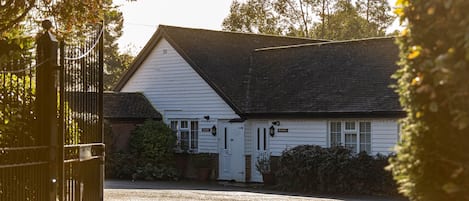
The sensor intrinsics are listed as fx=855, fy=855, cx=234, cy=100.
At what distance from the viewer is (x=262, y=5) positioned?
215ft

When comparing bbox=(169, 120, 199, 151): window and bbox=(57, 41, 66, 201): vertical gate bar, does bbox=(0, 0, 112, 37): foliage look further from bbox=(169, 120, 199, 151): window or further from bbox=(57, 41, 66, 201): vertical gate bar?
bbox=(169, 120, 199, 151): window

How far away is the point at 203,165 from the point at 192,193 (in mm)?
8034

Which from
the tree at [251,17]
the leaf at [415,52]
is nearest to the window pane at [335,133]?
the leaf at [415,52]

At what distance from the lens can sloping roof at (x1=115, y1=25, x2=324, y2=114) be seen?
32.9m

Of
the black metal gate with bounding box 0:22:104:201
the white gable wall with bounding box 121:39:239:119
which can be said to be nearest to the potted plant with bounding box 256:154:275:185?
the white gable wall with bounding box 121:39:239:119

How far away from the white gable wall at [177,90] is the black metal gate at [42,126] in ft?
69.3

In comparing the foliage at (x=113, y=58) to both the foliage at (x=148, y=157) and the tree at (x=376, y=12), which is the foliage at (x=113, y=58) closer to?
the tree at (x=376, y=12)

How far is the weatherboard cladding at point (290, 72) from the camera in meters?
28.9

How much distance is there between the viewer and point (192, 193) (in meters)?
24.8

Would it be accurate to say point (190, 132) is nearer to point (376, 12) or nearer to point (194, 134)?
point (194, 134)

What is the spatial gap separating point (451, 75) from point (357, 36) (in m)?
63.6

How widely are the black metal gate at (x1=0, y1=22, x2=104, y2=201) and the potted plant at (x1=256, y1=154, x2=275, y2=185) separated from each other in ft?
61.4

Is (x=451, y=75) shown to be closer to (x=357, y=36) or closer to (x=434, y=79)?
(x=434, y=79)

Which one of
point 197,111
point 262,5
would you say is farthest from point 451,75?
point 262,5
